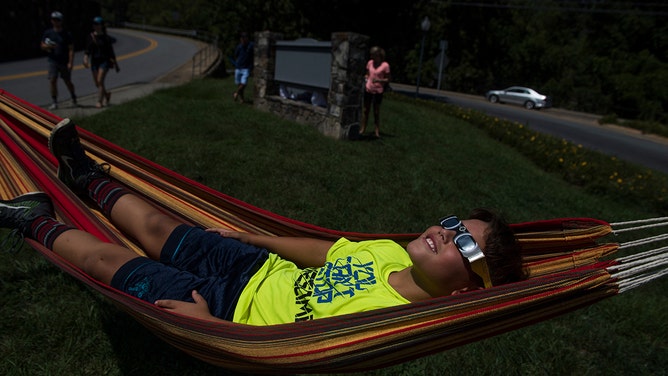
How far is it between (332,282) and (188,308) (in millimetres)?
585

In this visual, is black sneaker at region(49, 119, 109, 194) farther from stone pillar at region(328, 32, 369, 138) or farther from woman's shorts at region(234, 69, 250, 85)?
woman's shorts at region(234, 69, 250, 85)

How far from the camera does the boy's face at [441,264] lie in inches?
67.4

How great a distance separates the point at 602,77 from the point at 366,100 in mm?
30558

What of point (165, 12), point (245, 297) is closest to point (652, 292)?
point (245, 297)

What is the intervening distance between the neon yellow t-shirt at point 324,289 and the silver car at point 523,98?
2592 cm

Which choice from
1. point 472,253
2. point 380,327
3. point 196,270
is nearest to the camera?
point 380,327

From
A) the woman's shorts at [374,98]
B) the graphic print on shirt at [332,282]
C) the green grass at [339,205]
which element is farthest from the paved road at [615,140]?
the graphic print on shirt at [332,282]

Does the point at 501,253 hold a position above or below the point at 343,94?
below

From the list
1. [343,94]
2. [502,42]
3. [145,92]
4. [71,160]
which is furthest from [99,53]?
[502,42]

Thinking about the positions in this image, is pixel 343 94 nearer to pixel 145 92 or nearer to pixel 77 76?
pixel 145 92

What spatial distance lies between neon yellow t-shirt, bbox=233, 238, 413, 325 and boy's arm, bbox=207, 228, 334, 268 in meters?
0.11

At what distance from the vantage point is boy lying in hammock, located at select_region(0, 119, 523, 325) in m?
1.75

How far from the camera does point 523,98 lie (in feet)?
83.9

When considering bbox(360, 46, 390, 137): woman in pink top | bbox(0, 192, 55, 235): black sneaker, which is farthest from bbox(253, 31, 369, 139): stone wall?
bbox(0, 192, 55, 235): black sneaker
